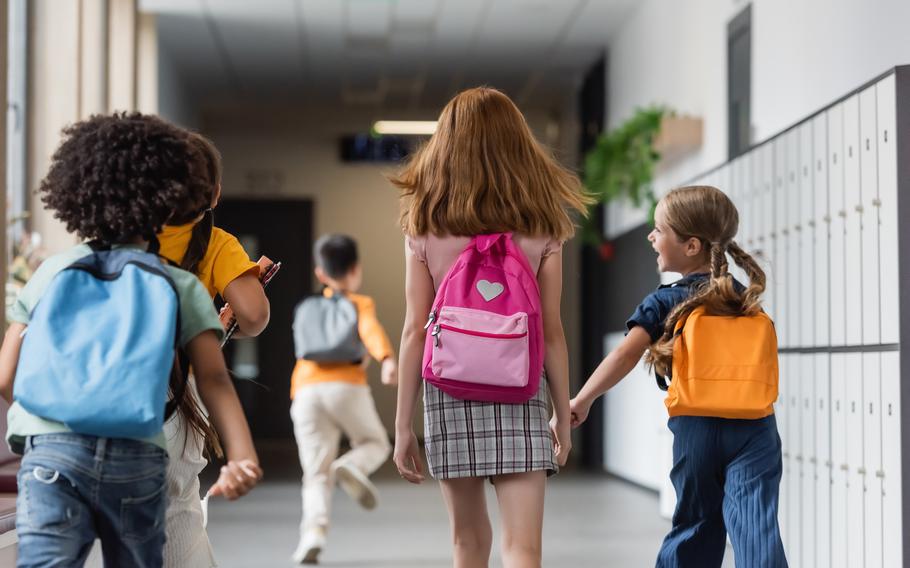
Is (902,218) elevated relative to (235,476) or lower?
elevated

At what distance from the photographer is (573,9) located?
25.0 feet

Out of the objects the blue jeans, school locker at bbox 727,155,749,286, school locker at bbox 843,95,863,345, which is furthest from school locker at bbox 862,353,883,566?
the blue jeans

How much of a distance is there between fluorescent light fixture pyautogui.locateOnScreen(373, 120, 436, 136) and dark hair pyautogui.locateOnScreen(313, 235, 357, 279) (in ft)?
22.4

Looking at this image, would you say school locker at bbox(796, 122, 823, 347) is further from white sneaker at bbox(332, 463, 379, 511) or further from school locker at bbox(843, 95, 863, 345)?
white sneaker at bbox(332, 463, 379, 511)

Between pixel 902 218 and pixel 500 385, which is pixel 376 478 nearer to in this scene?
pixel 902 218

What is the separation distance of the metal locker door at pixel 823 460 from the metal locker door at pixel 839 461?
1.4 inches

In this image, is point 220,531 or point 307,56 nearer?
point 220,531

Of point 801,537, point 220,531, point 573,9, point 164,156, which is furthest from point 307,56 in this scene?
point 164,156

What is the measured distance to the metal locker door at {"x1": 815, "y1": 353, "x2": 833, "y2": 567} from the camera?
3617 millimetres

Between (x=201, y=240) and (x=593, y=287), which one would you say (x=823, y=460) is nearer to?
(x=201, y=240)

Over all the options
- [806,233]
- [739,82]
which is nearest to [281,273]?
[739,82]

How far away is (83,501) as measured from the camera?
1672mm

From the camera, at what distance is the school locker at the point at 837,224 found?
3.51m

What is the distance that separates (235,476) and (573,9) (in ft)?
20.7
